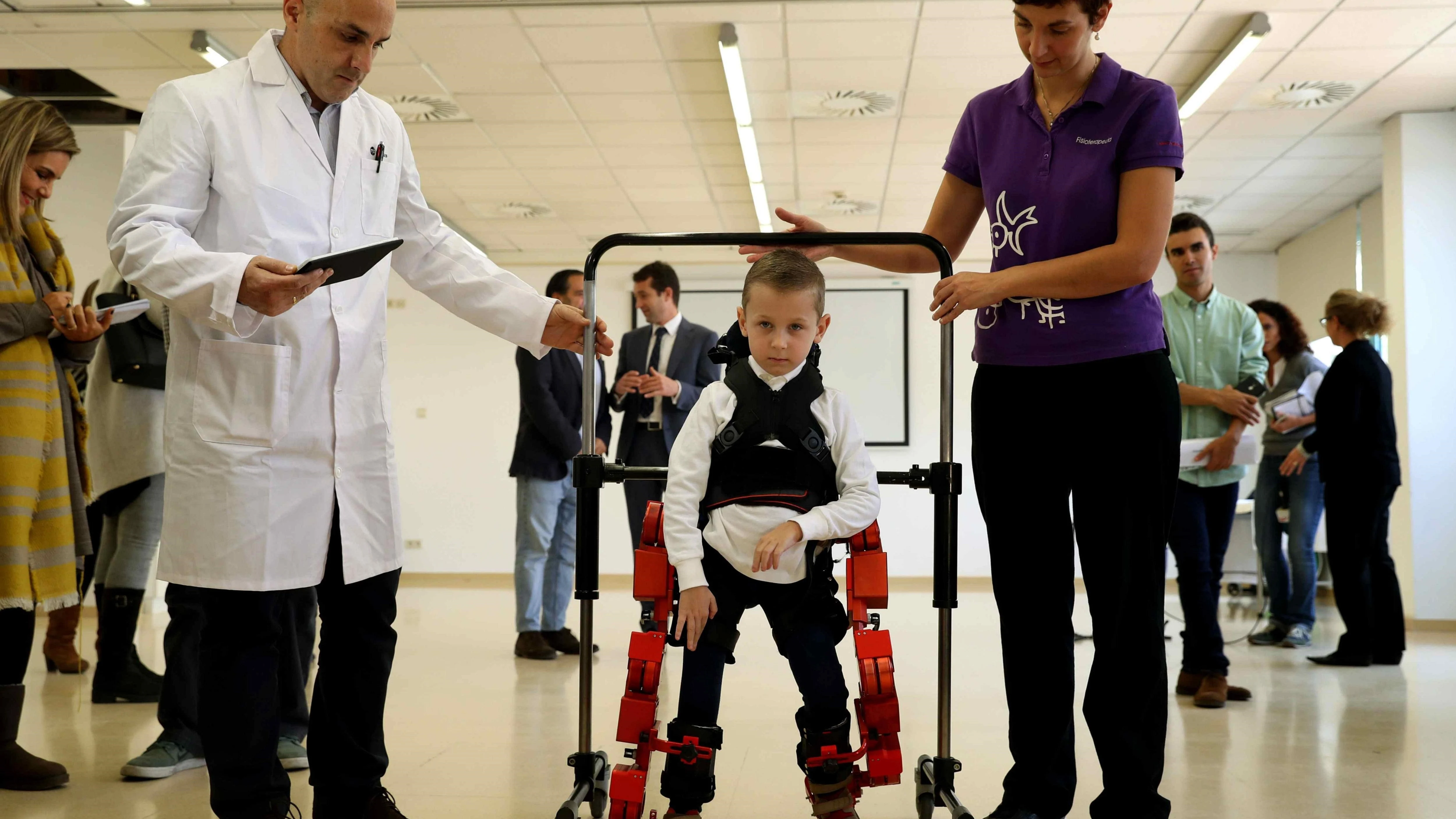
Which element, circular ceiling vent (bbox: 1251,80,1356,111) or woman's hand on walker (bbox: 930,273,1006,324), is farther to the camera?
circular ceiling vent (bbox: 1251,80,1356,111)

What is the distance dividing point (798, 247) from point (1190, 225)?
225cm

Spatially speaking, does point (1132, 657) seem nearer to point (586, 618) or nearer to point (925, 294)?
point (586, 618)

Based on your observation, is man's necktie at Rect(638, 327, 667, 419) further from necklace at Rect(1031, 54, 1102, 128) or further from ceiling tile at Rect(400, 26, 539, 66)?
necklace at Rect(1031, 54, 1102, 128)

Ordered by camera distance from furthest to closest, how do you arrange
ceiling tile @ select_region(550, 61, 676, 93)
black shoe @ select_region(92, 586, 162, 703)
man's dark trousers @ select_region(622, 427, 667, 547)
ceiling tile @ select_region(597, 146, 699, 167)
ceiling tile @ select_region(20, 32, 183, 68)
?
1. ceiling tile @ select_region(597, 146, 699, 167)
2. ceiling tile @ select_region(550, 61, 676, 93)
3. ceiling tile @ select_region(20, 32, 183, 68)
4. man's dark trousers @ select_region(622, 427, 667, 547)
5. black shoe @ select_region(92, 586, 162, 703)

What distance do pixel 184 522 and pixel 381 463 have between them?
0.33m

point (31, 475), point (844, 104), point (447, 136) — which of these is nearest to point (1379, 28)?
point (844, 104)

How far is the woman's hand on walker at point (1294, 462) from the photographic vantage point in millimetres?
5613

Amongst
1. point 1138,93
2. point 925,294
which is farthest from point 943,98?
point 1138,93

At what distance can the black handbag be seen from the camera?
337 cm

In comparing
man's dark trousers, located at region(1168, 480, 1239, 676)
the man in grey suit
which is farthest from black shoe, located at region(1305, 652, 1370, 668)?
the man in grey suit

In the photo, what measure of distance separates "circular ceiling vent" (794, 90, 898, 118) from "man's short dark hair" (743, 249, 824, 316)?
4.38 metres

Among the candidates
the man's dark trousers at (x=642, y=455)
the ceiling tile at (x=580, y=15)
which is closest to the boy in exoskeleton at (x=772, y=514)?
the man's dark trousers at (x=642, y=455)

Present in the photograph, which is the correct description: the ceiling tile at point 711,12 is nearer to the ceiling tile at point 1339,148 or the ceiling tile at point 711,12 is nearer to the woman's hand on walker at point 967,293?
the woman's hand on walker at point 967,293

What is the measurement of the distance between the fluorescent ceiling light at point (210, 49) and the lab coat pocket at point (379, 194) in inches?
166
